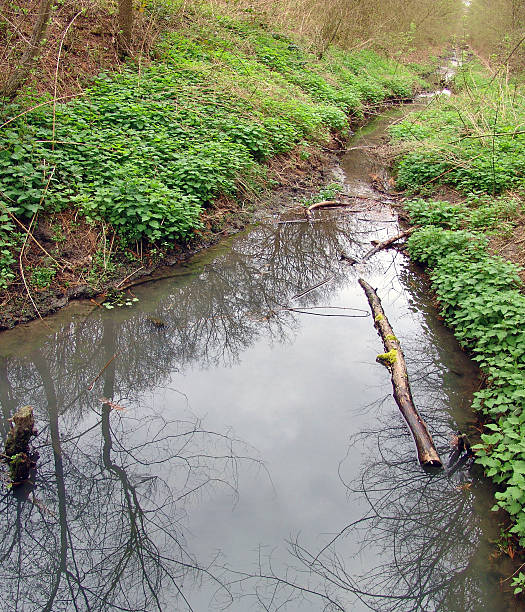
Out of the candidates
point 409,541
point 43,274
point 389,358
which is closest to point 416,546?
point 409,541

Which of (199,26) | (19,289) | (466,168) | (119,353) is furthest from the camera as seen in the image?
(199,26)

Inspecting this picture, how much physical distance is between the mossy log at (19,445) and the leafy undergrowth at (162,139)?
2.45m

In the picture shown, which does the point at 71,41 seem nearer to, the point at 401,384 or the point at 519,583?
the point at 401,384

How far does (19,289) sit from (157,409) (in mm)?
2425

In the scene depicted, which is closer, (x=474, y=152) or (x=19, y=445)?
(x=19, y=445)

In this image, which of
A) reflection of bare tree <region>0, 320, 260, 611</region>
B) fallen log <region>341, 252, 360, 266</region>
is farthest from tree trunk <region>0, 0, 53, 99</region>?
fallen log <region>341, 252, 360, 266</region>

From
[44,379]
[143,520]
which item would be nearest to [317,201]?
[44,379]

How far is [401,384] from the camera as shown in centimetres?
478

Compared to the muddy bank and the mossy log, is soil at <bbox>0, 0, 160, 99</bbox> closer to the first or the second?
the muddy bank

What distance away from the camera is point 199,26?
13273mm

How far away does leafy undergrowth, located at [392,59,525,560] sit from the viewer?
381 centimetres

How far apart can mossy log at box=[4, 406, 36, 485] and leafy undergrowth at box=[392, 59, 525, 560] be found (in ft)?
11.4

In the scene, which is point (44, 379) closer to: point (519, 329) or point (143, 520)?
point (143, 520)

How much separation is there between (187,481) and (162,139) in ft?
19.1
